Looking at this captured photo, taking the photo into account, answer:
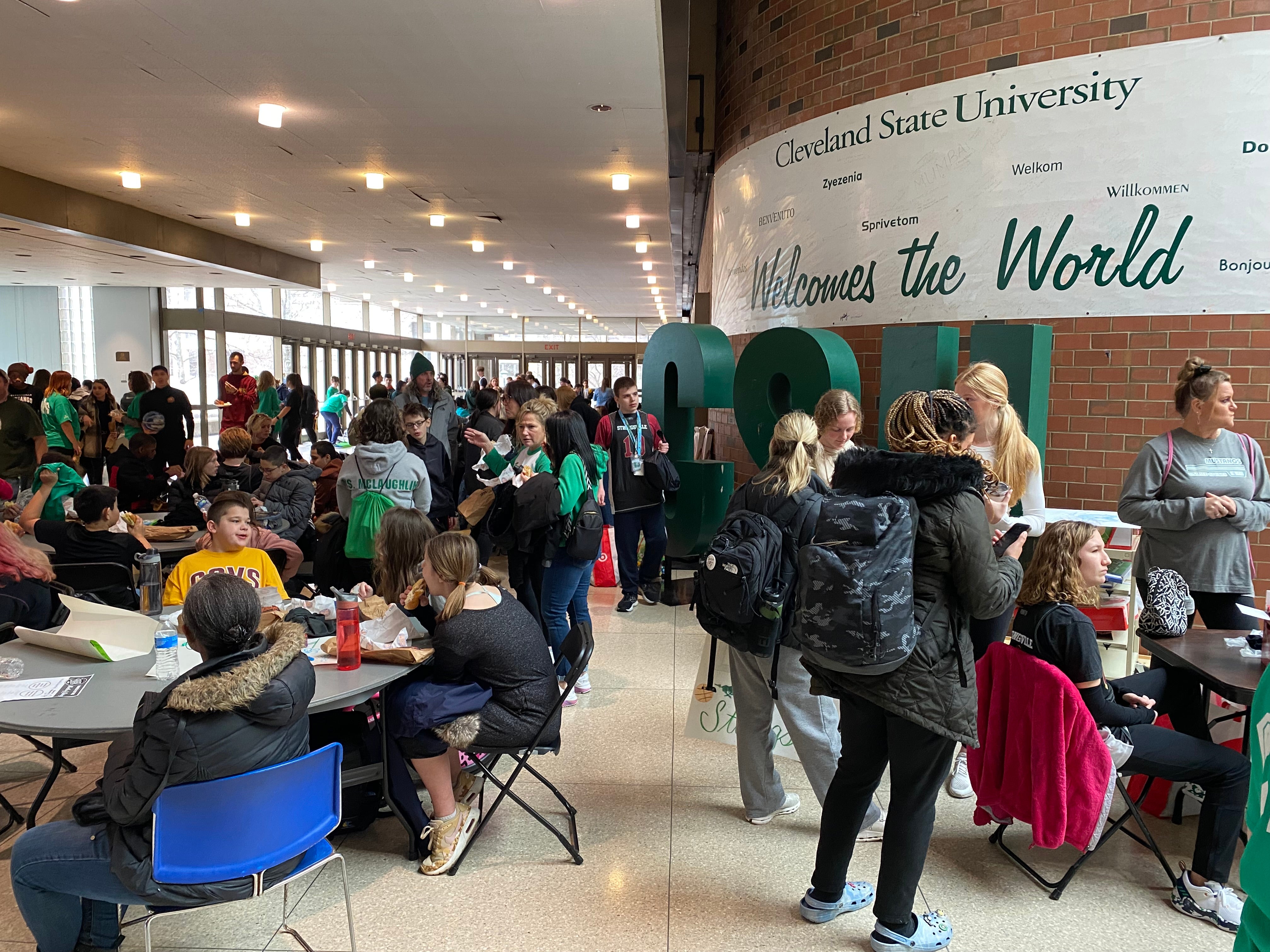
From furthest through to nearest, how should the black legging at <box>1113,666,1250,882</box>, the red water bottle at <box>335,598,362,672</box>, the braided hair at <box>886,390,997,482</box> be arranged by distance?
1. the red water bottle at <box>335,598,362,672</box>
2. the black legging at <box>1113,666,1250,882</box>
3. the braided hair at <box>886,390,997,482</box>

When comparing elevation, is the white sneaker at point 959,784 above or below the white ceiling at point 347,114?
below

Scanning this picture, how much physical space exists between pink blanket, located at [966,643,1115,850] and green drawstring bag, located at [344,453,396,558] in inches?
121

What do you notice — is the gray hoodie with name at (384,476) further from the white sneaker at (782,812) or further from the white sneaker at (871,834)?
the white sneaker at (871,834)

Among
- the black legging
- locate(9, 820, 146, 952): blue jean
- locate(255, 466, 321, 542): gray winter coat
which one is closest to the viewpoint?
locate(9, 820, 146, 952): blue jean

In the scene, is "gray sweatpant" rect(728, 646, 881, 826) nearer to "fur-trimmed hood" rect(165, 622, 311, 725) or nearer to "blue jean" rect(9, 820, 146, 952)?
"fur-trimmed hood" rect(165, 622, 311, 725)

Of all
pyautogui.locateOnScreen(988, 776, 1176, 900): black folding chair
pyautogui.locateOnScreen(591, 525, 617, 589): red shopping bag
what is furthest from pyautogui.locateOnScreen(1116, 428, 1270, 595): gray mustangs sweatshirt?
pyautogui.locateOnScreen(591, 525, 617, 589): red shopping bag

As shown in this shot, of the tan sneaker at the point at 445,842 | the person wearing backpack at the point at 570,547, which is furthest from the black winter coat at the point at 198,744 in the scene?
the person wearing backpack at the point at 570,547

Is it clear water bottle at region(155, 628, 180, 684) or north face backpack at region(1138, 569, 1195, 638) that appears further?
north face backpack at region(1138, 569, 1195, 638)

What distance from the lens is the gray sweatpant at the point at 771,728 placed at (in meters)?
3.23

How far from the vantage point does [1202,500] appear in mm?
3705

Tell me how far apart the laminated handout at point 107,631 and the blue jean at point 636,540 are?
12.3ft

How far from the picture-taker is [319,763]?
2.46 meters

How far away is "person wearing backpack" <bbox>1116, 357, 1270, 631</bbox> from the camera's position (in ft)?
12.2

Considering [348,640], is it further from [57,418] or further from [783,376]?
[57,418]
